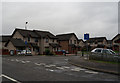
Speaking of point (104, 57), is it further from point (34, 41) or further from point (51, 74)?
point (34, 41)

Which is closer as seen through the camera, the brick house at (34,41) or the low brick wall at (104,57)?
the low brick wall at (104,57)

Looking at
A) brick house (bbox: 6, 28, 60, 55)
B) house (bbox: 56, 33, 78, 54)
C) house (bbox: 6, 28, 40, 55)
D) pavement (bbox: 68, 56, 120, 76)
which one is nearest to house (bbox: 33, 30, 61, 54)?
brick house (bbox: 6, 28, 60, 55)

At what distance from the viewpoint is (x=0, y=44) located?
163 feet

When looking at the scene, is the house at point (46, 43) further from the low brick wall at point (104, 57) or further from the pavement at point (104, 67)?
the pavement at point (104, 67)

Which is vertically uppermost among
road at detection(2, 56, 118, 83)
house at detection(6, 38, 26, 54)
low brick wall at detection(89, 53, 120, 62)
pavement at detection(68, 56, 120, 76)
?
house at detection(6, 38, 26, 54)

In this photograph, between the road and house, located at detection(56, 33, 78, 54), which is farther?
house, located at detection(56, 33, 78, 54)

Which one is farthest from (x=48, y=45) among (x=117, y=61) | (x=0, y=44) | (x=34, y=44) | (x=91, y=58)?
(x=117, y=61)

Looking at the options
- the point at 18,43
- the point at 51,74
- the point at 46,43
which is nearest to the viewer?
the point at 51,74

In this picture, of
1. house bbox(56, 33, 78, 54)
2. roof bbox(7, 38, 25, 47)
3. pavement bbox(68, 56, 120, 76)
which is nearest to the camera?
pavement bbox(68, 56, 120, 76)

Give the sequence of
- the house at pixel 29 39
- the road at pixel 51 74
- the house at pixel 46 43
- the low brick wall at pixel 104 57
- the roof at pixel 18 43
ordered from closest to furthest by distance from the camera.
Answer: the road at pixel 51 74
the low brick wall at pixel 104 57
the roof at pixel 18 43
the house at pixel 29 39
the house at pixel 46 43

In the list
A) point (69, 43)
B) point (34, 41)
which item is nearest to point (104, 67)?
point (34, 41)

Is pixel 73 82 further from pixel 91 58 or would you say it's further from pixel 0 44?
pixel 0 44

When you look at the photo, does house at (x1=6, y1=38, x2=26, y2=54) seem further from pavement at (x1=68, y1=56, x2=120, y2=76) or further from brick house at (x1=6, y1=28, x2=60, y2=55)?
pavement at (x1=68, y1=56, x2=120, y2=76)

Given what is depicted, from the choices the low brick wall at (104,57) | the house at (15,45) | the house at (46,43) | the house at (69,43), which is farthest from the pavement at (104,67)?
the house at (69,43)
